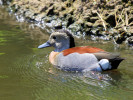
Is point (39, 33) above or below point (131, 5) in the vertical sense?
below

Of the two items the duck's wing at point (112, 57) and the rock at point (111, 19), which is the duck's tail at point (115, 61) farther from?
the rock at point (111, 19)

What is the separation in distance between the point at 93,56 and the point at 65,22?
13.9 ft

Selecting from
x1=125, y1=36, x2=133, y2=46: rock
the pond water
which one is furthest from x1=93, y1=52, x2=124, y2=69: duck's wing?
x1=125, y1=36, x2=133, y2=46: rock

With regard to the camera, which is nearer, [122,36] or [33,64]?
[33,64]

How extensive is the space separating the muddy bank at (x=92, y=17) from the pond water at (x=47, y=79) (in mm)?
521

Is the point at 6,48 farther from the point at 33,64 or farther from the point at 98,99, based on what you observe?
the point at 98,99

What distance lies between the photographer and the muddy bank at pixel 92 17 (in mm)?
8094

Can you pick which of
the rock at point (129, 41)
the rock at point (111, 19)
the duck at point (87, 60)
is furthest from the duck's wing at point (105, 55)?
the rock at point (111, 19)

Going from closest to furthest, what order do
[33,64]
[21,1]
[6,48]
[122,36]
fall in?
1. [33,64]
2. [6,48]
3. [122,36]
4. [21,1]

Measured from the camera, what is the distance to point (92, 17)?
8.91 m

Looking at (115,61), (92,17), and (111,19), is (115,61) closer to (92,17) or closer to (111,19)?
(111,19)

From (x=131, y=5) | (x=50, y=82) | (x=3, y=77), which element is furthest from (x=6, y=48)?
(x=131, y=5)

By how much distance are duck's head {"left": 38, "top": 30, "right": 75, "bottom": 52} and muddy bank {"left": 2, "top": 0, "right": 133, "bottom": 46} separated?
2.08m

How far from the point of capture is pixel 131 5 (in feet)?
27.8
